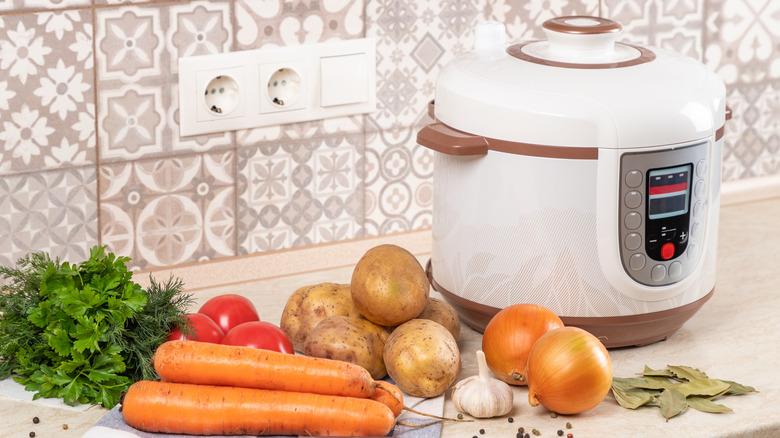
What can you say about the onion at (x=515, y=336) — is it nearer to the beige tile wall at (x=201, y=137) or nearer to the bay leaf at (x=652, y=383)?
the bay leaf at (x=652, y=383)

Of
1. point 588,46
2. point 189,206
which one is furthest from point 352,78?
point 588,46

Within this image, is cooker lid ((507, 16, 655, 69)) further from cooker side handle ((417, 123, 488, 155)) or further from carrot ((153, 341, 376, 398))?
carrot ((153, 341, 376, 398))

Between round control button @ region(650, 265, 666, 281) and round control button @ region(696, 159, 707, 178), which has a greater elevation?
round control button @ region(696, 159, 707, 178)

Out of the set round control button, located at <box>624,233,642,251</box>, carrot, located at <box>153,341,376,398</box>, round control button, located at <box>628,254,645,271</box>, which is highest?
round control button, located at <box>624,233,642,251</box>

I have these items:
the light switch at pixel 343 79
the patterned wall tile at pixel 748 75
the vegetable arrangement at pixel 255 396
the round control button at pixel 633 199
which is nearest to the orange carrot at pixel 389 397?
the vegetable arrangement at pixel 255 396

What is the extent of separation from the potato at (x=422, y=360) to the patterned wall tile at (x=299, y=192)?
0.45 metres

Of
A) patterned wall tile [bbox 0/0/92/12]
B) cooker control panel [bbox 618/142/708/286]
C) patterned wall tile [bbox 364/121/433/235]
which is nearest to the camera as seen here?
cooker control panel [bbox 618/142/708/286]

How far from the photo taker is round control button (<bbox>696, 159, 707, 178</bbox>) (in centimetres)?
110

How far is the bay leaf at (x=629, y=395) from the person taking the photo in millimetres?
1043

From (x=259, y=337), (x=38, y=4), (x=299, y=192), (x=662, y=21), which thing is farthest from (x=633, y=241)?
(x=38, y=4)

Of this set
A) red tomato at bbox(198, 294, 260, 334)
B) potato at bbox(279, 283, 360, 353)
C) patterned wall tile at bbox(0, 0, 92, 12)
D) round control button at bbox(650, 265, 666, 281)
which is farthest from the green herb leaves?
patterned wall tile at bbox(0, 0, 92, 12)

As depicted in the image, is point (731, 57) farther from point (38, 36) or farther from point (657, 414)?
point (38, 36)

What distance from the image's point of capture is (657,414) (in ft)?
3.40

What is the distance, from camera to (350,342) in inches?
41.4
